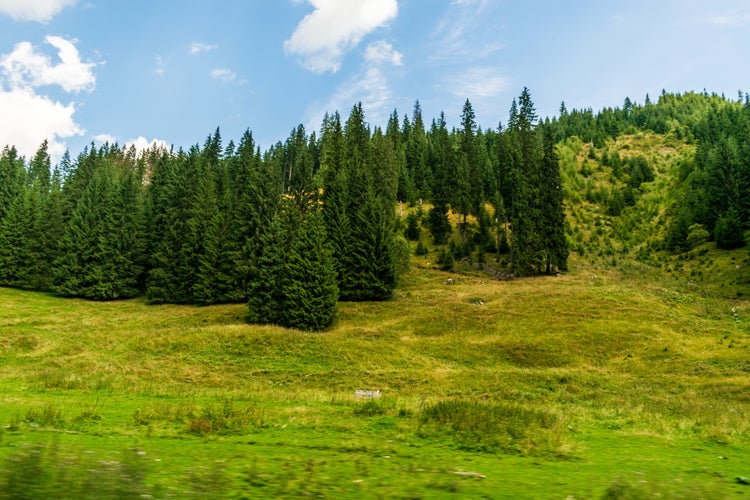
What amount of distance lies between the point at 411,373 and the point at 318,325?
1713 centimetres

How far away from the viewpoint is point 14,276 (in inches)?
2948

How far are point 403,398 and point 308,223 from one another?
33195mm

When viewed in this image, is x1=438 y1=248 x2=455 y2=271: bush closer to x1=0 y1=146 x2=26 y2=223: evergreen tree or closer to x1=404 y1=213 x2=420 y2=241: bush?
x1=404 y1=213 x2=420 y2=241: bush

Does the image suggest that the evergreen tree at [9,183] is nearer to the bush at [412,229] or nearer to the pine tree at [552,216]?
the bush at [412,229]

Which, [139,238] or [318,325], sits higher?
[139,238]

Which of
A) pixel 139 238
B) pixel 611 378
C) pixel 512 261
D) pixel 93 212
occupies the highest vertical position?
Answer: pixel 93 212

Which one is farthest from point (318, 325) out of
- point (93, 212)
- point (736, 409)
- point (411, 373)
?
point (93, 212)

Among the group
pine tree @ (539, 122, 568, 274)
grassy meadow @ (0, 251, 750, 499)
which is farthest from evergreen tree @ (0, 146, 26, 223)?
pine tree @ (539, 122, 568, 274)

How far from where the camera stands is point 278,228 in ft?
180

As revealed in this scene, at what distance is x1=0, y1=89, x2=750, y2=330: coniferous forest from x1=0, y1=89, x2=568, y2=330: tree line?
23 cm

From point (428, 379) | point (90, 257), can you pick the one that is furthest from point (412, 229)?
point (428, 379)

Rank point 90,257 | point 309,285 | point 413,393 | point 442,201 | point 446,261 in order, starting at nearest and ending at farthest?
point 413,393, point 309,285, point 90,257, point 446,261, point 442,201

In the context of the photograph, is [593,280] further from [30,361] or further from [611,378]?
[30,361]

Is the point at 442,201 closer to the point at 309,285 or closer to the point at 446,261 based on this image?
the point at 446,261
